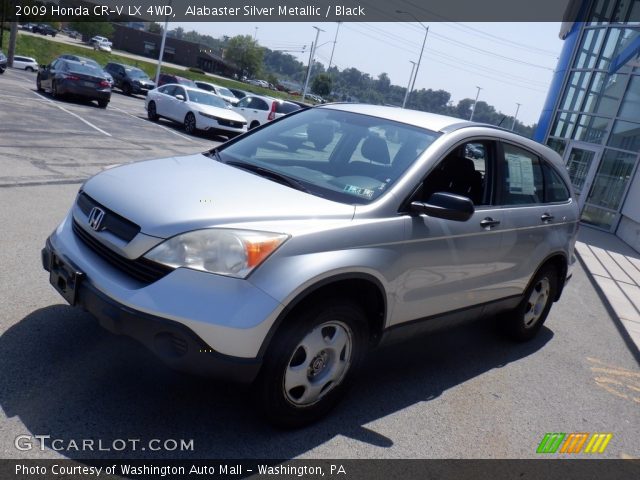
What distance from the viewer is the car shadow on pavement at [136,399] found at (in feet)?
10.0

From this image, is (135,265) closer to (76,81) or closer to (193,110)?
(193,110)

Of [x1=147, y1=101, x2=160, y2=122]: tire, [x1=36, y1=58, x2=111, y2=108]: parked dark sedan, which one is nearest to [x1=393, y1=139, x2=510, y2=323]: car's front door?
[x1=147, y1=101, x2=160, y2=122]: tire

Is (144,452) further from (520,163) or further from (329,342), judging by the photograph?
(520,163)

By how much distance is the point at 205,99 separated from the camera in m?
20.3

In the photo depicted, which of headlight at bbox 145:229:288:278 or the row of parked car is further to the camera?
the row of parked car

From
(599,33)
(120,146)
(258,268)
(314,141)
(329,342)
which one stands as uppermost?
(599,33)

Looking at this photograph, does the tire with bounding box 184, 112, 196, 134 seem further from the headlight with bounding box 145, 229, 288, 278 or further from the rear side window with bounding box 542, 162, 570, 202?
the headlight with bounding box 145, 229, 288, 278

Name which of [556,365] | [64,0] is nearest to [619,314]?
[556,365]

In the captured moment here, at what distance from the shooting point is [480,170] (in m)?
4.43

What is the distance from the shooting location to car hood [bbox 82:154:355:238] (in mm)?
3020

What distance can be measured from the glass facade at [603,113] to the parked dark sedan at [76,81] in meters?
15.8

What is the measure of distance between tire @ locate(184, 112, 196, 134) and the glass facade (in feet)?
39.4

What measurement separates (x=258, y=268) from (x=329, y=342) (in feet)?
2.37

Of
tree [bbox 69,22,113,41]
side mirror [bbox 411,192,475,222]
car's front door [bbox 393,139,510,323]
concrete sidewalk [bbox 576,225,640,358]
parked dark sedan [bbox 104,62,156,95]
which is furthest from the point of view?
tree [bbox 69,22,113,41]
